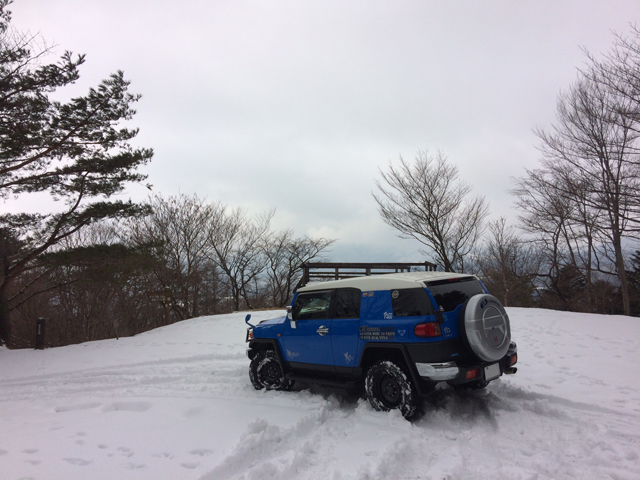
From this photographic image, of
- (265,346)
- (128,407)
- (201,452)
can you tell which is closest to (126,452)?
(201,452)

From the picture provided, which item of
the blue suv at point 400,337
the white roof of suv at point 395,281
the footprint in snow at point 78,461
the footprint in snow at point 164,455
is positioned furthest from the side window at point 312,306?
the footprint in snow at point 78,461

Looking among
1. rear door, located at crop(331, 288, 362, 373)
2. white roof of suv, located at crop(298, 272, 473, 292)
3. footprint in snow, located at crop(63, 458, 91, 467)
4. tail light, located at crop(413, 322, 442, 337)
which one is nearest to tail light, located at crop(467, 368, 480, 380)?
tail light, located at crop(413, 322, 442, 337)

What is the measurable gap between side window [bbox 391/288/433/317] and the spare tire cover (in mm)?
424

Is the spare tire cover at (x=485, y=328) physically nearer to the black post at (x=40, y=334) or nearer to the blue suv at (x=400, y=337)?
the blue suv at (x=400, y=337)

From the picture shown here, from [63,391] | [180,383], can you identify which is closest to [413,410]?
[180,383]

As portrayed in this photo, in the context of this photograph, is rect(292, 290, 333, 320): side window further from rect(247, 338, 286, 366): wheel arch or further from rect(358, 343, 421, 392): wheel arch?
rect(358, 343, 421, 392): wheel arch

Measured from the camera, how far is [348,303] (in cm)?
471

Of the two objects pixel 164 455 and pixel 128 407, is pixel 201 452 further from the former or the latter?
pixel 128 407

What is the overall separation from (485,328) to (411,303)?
2.75 feet

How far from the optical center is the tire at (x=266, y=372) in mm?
5516

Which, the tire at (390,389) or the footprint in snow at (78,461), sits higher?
the tire at (390,389)

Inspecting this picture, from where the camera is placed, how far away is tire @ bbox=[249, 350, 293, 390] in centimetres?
552

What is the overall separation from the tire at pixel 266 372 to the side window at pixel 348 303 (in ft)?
4.89

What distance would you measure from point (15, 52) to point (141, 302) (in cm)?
1540
